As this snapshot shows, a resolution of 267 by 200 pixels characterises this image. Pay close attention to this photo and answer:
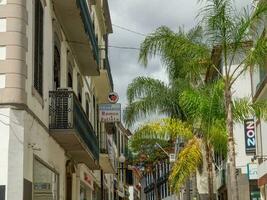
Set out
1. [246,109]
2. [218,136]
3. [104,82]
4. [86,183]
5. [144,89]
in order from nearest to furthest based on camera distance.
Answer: [246,109] → [218,136] → [86,183] → [144,89] → [104,82]

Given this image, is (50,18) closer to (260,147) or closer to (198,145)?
(198,145)

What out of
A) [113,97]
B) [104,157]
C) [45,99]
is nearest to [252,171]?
[104,157]

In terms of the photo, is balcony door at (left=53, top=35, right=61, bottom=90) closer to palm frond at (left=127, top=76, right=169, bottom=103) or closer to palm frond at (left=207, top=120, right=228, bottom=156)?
palm frond at (left=207, top=120, right=228, bottom=156)

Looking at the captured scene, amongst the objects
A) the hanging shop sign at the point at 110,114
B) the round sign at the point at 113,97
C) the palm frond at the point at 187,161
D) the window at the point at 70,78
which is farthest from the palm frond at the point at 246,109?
the round sign at the point at 113,97

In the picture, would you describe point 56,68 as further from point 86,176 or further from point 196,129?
point 86,176

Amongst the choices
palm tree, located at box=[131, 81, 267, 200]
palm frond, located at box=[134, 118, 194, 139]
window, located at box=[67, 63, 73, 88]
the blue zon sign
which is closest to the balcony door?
window, located at box=[67, 63, 73, 88]

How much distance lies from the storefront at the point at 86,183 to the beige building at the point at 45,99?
9 cm

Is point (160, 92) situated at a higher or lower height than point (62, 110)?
higher

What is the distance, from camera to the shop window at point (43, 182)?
48.0 ft

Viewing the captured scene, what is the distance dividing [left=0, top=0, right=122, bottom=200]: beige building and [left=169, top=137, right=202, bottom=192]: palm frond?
3.39 m

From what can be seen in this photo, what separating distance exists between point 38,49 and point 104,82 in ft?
54.7

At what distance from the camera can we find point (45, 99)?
52.2 ft

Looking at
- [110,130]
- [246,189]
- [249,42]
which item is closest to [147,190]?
[110,130]

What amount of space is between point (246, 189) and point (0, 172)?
2079 centimetres
